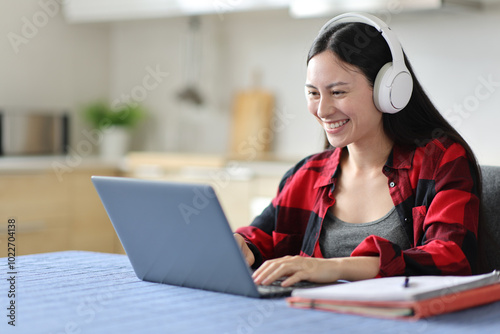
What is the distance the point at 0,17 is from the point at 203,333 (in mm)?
3381

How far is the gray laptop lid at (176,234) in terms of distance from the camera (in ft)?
3.52

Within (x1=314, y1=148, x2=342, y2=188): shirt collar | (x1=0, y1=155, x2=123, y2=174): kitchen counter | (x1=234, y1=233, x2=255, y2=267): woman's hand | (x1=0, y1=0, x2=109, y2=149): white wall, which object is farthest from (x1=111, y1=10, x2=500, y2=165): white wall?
(x1=234, y1=233, x2=255, y2=267): woman's hand

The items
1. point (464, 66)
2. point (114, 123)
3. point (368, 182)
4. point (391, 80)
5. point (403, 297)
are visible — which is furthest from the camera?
point (114, 123)

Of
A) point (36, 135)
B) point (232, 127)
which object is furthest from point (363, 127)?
point (36, 135)

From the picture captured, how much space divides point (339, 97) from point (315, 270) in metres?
0.45

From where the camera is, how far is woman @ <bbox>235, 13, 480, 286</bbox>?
4.44ft

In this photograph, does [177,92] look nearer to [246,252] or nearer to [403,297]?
[246,252]

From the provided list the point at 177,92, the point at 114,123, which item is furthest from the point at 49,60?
the point at 177,92

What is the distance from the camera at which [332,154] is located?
1742 millimetres

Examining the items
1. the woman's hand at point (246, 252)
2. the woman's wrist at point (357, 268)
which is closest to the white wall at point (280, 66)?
the woman's hand at point (246, 252)

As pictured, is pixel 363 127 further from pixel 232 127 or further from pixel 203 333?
pixel 232 127

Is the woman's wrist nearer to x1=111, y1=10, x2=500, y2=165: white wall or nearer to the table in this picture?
the table

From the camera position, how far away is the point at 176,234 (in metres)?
Result: 1.14

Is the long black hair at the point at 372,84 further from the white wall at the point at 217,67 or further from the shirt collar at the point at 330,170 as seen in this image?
the white wall at the point at 217,67
